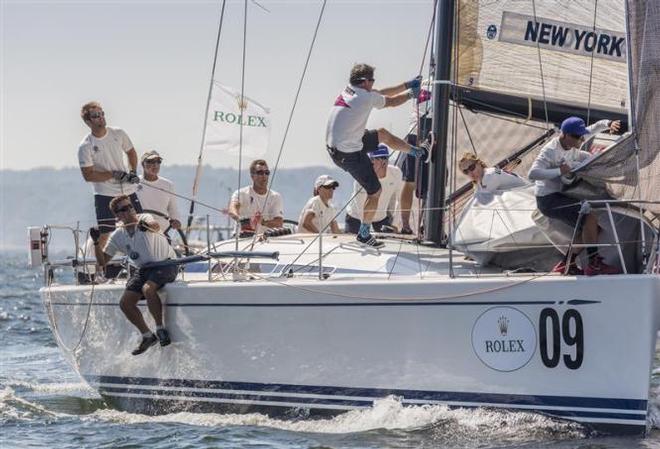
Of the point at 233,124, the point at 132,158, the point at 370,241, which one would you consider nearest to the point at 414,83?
the point at 370,241

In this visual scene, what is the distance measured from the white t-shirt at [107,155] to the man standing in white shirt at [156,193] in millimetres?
266

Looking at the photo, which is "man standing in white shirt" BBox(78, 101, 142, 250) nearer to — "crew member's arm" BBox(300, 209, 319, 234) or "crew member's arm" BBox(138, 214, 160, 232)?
"crew member's arm" BBox(138, 214, 160, 232)

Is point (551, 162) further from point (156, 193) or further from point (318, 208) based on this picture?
point (156, 193)

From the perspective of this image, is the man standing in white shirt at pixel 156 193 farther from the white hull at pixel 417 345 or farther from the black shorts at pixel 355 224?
the white hull at pixel 417 345

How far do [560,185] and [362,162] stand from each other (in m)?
1.84

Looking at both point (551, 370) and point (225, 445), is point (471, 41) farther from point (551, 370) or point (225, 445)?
point (225, 445)

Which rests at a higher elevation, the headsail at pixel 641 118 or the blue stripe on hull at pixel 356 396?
the headsail at pixel 641 118

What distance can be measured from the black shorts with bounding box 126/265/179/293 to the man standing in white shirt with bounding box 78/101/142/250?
1034 mm

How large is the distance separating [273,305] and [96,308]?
6.60 ft

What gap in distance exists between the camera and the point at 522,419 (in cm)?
823

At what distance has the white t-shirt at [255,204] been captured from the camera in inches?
451

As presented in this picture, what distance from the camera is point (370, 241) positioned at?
9.70 metres

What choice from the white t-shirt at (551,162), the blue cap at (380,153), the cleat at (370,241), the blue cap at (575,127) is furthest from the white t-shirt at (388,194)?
the blue cap at (575,127)

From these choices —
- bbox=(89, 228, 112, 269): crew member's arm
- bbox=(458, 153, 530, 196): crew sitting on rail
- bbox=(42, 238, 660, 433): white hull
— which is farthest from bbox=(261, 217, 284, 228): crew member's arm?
bbox=(458, 153, 530, 196): crew sitting on rail
